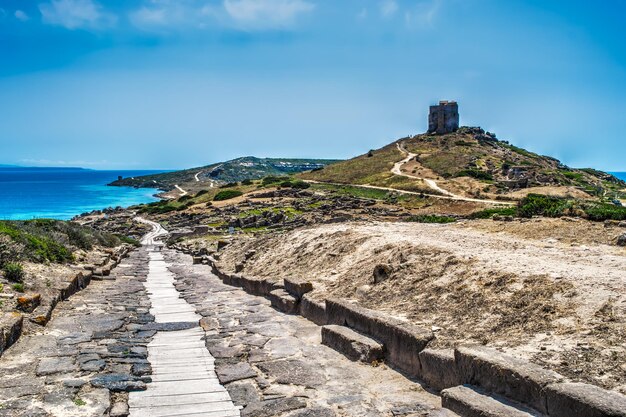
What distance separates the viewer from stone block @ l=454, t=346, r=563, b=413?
15.2 ft

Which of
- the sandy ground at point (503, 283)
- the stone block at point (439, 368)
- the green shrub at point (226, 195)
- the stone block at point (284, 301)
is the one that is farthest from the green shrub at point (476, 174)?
the stone block at point (439, 368)

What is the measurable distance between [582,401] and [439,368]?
1.86m

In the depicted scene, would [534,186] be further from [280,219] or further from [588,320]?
[588,320]

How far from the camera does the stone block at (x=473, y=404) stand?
4.60 meters

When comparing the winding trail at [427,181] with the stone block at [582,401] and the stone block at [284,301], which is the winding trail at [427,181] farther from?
the stone block at [582,401]

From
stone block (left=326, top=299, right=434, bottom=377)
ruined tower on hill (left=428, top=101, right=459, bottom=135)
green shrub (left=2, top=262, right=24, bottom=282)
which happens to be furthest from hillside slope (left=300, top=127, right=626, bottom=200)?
green shrub (left=2, top=262, right=24, bottom=282)

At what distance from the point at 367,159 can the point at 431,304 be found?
3604 inches

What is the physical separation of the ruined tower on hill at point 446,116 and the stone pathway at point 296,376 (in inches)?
4227

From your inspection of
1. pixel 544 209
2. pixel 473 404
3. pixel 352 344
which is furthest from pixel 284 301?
pixel 544 209

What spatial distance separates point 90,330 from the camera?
28.1ft

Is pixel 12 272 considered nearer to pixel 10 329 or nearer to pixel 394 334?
pixel 10 329

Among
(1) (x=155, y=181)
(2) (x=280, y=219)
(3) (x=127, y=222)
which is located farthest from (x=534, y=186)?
(1) (x=155, y=181)

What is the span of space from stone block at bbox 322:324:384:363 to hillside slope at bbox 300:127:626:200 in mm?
46647

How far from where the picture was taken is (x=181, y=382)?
6.19 m
